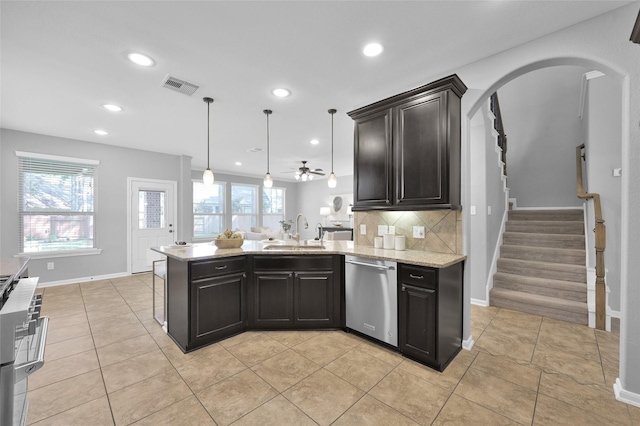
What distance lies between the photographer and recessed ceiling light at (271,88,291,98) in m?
3.09

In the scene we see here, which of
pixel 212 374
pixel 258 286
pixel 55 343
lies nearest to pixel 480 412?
pixel 212 374

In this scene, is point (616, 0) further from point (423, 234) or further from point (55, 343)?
point (55, 343)

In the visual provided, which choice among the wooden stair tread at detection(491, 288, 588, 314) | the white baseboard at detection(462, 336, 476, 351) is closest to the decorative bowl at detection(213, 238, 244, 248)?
the white baseboard at detection(462, 336, 476, 351)

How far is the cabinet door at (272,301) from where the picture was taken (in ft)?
9.53

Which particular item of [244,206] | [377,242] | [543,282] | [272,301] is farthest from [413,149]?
[244,206]

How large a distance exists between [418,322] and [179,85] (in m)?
3.41

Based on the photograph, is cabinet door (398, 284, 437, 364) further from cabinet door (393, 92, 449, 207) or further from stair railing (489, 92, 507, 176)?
stair railing (489, 92, 507, 176)

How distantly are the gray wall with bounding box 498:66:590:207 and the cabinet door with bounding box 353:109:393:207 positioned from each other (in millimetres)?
4840

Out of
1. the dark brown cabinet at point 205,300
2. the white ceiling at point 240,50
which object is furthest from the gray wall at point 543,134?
the dark brown cabinet at point 205,300

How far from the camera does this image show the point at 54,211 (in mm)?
4754

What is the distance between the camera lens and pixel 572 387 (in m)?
1.96

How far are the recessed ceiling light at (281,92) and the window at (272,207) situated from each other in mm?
7041

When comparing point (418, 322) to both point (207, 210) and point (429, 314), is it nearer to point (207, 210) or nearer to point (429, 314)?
point (429, 314)

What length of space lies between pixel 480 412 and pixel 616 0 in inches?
113
